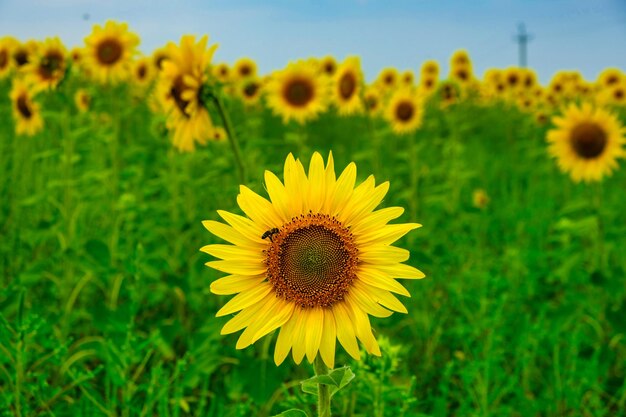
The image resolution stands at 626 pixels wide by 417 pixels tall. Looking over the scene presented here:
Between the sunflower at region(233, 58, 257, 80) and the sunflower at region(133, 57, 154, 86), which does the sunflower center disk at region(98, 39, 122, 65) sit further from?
the sunflower at region(233, 58, 257, 80)

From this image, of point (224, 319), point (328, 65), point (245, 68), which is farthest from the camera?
point (245, 68)

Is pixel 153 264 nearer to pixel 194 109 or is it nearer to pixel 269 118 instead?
pixel 194 109

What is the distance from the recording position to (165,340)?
209 centimetres

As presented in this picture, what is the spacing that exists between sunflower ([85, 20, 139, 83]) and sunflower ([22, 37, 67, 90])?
39 cm

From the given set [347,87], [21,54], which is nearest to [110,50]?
[21,54]

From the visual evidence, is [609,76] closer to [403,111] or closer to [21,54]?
[403,111]

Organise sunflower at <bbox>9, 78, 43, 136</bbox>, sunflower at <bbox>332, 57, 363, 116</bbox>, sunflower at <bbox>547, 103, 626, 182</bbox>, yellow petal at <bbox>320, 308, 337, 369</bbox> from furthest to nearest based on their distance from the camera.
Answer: sunflower at <bbox>332, 57, 363, 116</bbox> < sunflower at <bbox>9, 78, 43, 136</bbox> < sunflower at <bbox>547, 103, 626, 182</bbox> < yellow petal at <bbox>320, 308, 337, 369</bbox>

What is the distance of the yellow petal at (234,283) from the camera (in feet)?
3.87

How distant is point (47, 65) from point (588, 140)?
9.72 feet

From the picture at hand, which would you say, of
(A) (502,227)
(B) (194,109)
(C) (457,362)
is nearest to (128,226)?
(B) (194,109)

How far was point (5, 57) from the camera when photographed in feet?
15.5

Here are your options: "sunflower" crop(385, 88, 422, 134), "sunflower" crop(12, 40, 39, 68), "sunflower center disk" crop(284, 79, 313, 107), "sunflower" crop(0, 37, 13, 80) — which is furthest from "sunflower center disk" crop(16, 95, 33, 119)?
"sunflower" crop(385, 88, 422, 134)

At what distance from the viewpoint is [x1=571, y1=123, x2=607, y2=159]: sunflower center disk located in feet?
11.4

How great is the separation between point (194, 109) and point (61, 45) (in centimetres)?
154
